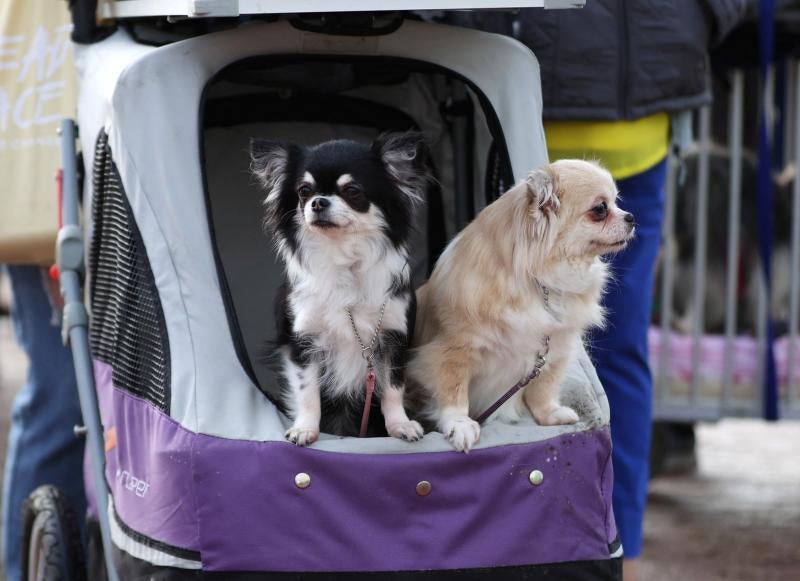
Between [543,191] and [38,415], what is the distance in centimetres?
169

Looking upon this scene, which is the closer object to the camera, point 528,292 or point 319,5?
point 319,5

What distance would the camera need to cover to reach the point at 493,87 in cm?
266

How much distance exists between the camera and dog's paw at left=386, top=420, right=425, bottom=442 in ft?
7.57

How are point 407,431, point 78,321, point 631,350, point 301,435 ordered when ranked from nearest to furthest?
point 301,435, point 407,431, point 78,321, point 631,350

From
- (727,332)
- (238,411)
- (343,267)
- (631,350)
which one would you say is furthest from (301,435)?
(727,332)

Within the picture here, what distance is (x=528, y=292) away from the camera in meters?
2.42

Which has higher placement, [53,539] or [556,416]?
[556,416]

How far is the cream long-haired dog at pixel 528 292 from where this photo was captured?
7.89 ft

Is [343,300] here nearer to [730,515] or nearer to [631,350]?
[631,350]

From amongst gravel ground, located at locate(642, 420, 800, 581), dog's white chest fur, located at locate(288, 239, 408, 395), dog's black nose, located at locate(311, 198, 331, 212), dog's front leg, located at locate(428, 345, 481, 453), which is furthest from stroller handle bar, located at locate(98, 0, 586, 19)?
gravel ground, located at locate(642, 420, 800, 581)

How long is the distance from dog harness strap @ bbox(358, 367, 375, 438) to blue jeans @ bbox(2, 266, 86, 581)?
3.85ft

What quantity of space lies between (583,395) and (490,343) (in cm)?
22

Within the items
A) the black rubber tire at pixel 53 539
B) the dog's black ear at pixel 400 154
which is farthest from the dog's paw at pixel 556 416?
the black rubber tire at pixel 53 539

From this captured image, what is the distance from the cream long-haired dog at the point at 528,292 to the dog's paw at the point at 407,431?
6 cm
